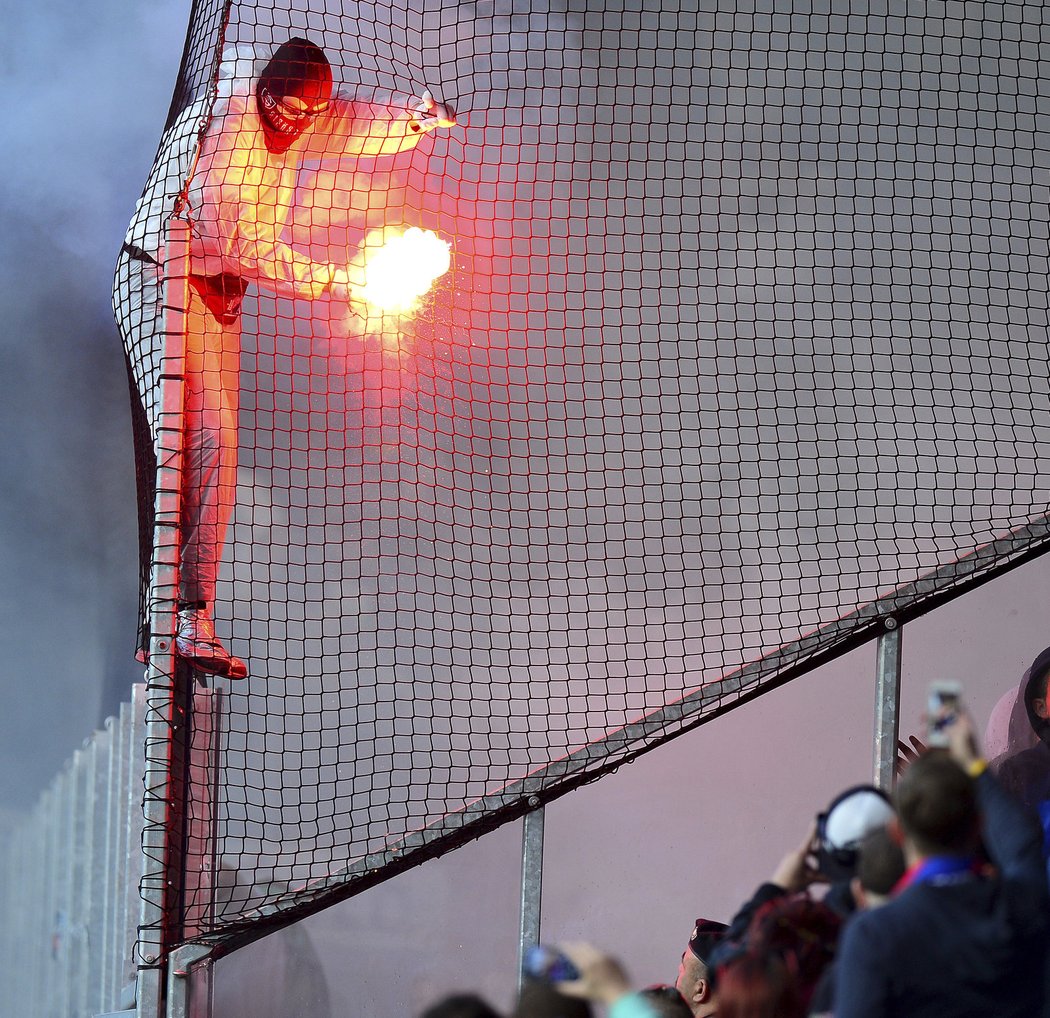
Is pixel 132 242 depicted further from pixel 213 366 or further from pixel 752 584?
pixel 752 584

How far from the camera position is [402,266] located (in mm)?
3461

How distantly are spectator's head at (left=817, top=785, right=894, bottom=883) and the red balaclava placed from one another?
2317mm

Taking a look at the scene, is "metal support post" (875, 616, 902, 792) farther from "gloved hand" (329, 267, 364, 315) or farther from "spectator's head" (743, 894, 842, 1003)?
"gloved hand" (329, 267, 364, 315)

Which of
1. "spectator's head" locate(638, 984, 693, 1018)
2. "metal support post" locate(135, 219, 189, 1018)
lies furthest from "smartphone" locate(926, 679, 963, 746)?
"metal support post" locate(135, 219, 189, 1018)

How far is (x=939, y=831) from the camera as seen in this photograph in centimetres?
138

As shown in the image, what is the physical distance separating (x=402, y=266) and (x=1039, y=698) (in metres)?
1.90

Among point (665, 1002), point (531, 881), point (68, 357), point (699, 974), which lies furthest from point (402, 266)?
point (665, 1002)

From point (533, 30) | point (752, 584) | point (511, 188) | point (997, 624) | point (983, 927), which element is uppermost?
point (533, 30)

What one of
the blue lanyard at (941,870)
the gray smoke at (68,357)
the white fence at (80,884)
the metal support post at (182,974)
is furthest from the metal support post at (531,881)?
the gray smoke at (68,357)

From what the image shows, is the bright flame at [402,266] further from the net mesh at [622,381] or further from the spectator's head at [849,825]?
the spectator's head at [849,825]

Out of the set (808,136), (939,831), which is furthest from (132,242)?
(939,831)

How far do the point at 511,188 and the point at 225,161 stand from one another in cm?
138

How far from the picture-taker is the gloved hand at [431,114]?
3.21 meters

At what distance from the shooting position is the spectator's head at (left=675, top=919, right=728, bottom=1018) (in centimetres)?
234
